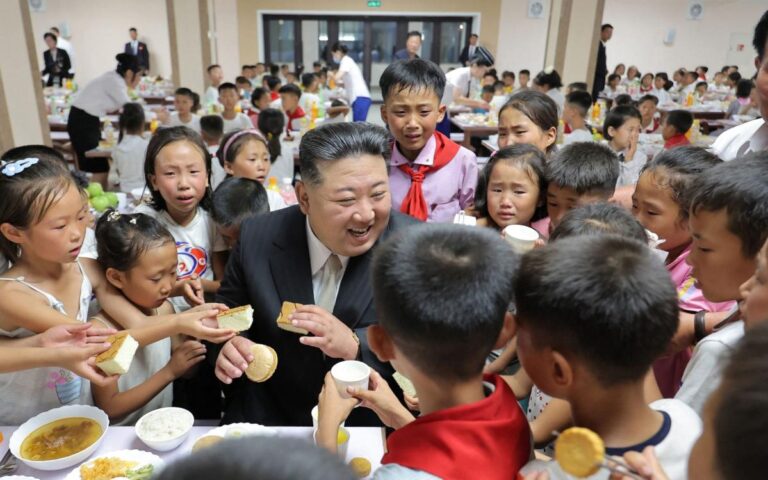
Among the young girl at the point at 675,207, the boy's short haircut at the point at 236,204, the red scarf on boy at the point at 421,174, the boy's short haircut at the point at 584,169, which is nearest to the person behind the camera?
the young girl at the point at 675,207

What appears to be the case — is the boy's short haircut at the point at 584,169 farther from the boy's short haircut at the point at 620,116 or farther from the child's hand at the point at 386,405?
the boy's short haircut at the point at 620,116

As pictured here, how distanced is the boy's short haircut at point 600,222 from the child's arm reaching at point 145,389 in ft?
4.43

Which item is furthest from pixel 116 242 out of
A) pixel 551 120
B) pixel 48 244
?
pixel 551 120

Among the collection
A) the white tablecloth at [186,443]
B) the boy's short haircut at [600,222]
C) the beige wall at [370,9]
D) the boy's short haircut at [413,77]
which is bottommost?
the white tablecloth at [186,443]

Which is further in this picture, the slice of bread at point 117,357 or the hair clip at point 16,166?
Answer: the hair clip at point 16,166

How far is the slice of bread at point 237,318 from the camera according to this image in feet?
5.40

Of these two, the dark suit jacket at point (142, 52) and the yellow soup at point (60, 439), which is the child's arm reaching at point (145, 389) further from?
the dark suit jacket at point (142, 52)

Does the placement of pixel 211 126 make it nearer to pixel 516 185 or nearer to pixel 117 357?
pixel 516 185

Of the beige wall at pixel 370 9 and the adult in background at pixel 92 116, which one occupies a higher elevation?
the beige wall at pixel 370 9

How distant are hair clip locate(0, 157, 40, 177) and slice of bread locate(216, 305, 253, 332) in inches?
32.9

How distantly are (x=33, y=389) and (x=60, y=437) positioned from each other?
28 centimetres

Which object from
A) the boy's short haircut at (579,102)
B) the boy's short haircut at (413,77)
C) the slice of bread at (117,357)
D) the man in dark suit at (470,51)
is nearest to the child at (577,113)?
the boy's short haircut at (579,102)

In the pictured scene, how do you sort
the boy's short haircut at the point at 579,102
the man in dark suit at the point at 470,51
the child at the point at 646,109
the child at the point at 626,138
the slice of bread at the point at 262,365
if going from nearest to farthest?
the slice of bread at the point at 262,365 → the child at the point at 626,138 → the boy's short haircut at the point at 579,102 → the child at the point at 646,109 → the man in dark suit at the point at 470,51

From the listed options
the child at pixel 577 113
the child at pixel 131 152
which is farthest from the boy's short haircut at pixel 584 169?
the child at pixel 131 152
